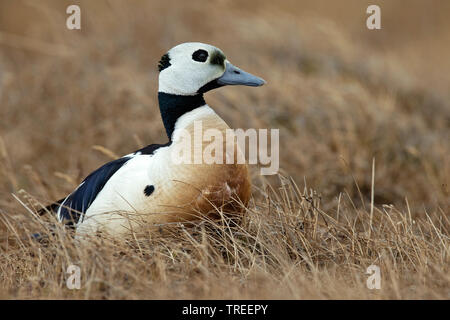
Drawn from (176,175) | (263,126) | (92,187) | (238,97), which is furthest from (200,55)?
(238,97)

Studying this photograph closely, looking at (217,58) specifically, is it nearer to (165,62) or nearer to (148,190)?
(165,62)

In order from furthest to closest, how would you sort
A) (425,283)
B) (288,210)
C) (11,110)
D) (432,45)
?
(432,45), (11,110), (288,210), (425,283)

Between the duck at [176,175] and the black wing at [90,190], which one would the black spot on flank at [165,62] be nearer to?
the duck at [176,175]

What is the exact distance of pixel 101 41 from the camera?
726cm

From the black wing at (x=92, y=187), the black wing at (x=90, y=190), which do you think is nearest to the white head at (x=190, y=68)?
the black wing at (x=92, y=187)

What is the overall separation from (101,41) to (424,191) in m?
3.72

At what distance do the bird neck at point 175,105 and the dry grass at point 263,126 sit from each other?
551 millimetres

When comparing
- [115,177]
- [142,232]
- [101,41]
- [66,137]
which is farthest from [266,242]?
[101,41]

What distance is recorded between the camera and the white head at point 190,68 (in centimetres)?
333

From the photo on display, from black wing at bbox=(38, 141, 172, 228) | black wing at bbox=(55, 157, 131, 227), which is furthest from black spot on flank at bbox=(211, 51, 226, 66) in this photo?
black wing at bbox=(55, 157, 131, 227)

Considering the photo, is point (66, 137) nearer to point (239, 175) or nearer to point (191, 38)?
point (191, 38)

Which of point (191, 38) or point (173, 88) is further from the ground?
point (191, 38)

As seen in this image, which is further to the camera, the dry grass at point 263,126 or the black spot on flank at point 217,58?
the black spot on flank at point 217,58

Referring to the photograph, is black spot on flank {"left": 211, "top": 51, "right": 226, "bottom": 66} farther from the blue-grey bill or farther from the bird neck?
the bird neck
